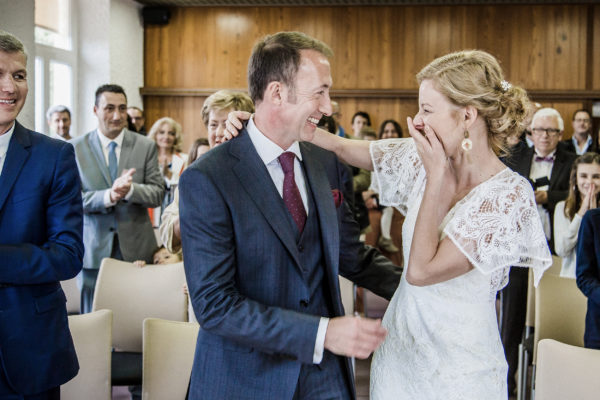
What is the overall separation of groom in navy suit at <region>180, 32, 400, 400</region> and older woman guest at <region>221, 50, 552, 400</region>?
20 cm

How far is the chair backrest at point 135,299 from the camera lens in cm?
357

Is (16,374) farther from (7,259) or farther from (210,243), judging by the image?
(210,243)

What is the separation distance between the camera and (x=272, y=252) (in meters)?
1.64

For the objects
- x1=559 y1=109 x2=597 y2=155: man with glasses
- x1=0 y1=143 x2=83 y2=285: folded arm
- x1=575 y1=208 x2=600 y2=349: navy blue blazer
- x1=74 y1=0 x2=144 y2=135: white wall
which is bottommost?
x1=575 y1=208 x2=600 y2=349: navy blue blazer

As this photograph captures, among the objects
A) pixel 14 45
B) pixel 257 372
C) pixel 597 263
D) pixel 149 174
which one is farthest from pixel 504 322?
pixel 14 45

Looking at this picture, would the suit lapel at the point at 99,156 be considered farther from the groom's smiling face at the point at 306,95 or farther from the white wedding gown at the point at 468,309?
the groom's smiling face at the point at 306,95

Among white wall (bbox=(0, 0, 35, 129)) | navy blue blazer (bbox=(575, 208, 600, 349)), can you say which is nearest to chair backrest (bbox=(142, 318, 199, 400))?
white wall (bbox=(0, 0, 35, 129))

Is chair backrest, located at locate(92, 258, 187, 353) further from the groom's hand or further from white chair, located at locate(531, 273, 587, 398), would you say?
the groom's hand

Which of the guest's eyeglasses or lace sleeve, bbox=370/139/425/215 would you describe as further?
Result: the guest's eyeglasses

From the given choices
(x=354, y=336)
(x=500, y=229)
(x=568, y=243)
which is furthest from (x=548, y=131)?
(x=354, y=336)

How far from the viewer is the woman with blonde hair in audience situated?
13.8 ft

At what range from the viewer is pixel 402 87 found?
9766 mm

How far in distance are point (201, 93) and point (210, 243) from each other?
8.81 m

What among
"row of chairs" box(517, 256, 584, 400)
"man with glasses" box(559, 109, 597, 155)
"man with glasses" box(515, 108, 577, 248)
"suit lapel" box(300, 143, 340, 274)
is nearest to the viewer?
"suit lapel" box(300, 143, 340, 274)
